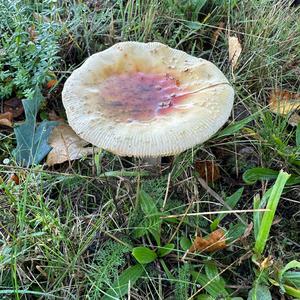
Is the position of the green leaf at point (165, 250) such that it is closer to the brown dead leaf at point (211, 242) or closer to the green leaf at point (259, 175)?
the brown dead leaf at point (211, 242)

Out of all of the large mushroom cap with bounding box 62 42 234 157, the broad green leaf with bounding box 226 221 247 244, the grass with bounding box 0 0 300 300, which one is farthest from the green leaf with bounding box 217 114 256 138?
the broad green leaf with bounding box 226 221 247 244

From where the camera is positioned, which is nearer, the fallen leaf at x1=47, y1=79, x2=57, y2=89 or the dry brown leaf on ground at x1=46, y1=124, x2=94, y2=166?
the dry brown leaf on ground at x1=46, y1=124, x2=94, y2=166

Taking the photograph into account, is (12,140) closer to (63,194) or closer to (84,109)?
(63,194)

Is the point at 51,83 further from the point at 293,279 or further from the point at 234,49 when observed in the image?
the point at 293,279

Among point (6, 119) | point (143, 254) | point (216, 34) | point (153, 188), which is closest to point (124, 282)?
point (143, 254)

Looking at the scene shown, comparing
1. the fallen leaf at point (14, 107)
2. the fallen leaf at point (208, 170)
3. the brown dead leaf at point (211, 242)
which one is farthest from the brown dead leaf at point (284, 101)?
the fallen leaf at point (14, 107)

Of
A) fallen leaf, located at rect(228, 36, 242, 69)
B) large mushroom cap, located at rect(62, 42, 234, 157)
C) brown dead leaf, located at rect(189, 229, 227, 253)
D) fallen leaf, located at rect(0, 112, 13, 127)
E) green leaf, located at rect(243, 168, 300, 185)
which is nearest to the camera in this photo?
large mushroom cap, located at rect(62, 42, 234, 157)

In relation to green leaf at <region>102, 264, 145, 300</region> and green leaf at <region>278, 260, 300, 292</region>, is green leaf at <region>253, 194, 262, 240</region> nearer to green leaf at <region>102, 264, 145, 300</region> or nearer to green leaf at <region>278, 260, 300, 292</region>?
green leaf at <region>278, 260, 300, 292</region>
